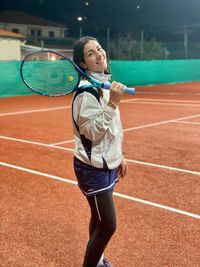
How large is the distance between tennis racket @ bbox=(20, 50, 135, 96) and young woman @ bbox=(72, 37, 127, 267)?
0.20 metres

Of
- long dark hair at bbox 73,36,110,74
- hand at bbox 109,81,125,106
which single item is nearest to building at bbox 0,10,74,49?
long dark hair at bbox 73,36,110,74

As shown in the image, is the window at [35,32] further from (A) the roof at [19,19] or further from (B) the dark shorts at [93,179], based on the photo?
(B) the dark shorts at [93,179]

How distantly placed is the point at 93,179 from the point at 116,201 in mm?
2157

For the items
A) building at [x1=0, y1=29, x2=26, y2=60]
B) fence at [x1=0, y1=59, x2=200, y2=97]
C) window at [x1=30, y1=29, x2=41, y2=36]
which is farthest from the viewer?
window at [x1=30, y1=29, x2=41, y2=36]

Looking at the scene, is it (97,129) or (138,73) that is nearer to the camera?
(97,129)

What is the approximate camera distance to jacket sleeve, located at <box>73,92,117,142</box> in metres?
2.37

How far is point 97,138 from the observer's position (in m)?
2.43

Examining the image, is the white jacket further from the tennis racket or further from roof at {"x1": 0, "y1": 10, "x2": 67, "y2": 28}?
roof at {"x1": 0, "y1": 10, "x2": 67, "y2": 28}

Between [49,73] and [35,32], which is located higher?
[35,32]

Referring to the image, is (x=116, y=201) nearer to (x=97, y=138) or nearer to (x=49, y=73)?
(x=49, y=73)

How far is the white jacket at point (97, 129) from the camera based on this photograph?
238 centimetres

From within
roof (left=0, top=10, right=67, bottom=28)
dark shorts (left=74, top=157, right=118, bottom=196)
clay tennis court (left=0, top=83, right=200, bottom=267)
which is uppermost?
roof (left=0, top=10, right=67, bottom=28)

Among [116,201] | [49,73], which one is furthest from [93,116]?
[116,201]

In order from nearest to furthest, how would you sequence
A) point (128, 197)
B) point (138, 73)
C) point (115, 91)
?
point (115, 91), point (128, 197), point (138, 73)
